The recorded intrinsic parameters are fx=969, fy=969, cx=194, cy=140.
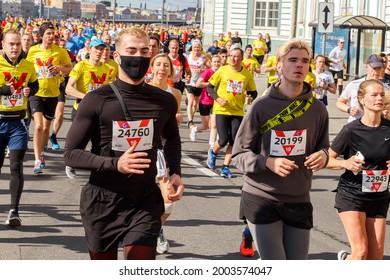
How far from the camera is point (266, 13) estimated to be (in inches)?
2413

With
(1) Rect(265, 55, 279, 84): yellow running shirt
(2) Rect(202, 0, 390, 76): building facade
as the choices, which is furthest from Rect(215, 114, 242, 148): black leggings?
(2) Rect(202, 0, 390, 76): building facade

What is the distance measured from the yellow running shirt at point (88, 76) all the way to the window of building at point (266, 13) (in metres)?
48.2

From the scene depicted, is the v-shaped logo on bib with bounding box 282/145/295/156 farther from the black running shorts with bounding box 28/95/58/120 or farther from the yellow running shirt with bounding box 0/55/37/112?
the black running shorts with bounding box 28/95/58/120

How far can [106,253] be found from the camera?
5461 mm

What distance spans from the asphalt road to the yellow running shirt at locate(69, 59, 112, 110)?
1.22 metres

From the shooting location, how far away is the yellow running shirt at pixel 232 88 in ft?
43.2

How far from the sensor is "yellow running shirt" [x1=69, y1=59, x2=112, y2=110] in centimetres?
1242

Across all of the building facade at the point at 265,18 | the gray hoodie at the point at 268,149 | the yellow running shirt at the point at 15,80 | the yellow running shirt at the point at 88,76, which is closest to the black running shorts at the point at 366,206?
the gray hoodie at the point at 268,149

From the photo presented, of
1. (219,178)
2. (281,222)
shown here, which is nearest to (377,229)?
(281,222)

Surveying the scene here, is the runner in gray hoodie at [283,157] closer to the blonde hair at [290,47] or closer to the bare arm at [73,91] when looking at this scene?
the blonde hair at [290,47]

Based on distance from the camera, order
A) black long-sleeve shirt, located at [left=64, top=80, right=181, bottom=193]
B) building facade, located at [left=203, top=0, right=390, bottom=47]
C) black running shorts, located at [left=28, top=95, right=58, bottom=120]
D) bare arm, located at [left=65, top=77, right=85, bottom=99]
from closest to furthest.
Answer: black long-sleeve shirt, located at [left=64, top=80, right=181, bottom=193], bare arm, located at [left=65, top=77, right=85, bottom=99], black running shorts, located at [left=28, top=95, right=58, bottom=120], building facade, located at [left=203, top=0, right=390, bottom=47]

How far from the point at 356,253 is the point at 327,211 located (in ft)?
13.1

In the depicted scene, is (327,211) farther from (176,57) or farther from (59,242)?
(176,57)

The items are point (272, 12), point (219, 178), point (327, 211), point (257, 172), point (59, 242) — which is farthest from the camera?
point (272, 12)
